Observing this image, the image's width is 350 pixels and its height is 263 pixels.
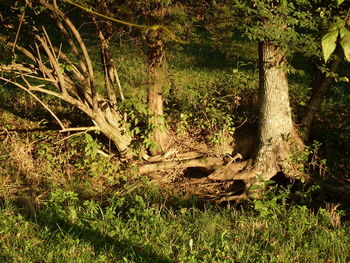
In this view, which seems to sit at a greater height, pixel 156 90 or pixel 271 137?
pixel 156 90

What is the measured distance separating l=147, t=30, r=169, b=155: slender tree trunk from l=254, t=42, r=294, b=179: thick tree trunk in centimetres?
146

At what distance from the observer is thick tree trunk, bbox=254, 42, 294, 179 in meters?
5.95

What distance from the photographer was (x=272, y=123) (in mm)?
6129

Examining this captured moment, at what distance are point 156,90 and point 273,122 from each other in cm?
183

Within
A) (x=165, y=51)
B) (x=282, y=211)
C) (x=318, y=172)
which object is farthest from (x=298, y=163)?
(x=165, y=51)

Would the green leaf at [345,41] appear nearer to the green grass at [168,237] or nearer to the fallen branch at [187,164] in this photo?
the green grass at [168,237]

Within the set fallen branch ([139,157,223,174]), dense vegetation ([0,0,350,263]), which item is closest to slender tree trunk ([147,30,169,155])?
dense vegetation ([0,0,350,263])

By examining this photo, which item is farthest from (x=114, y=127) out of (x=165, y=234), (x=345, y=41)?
(x=345, y=41)

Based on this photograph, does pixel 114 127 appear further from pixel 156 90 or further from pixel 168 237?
pixel 168 237

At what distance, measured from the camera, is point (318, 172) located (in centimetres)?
632

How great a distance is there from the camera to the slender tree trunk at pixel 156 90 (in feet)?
19.1

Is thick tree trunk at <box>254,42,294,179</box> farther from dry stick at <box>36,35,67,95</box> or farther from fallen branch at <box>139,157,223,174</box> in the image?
dry stick at <box>36,35,67,95</box>

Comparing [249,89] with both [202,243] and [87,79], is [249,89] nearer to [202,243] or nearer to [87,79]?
[87,79]

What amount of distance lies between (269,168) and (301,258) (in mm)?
2763
